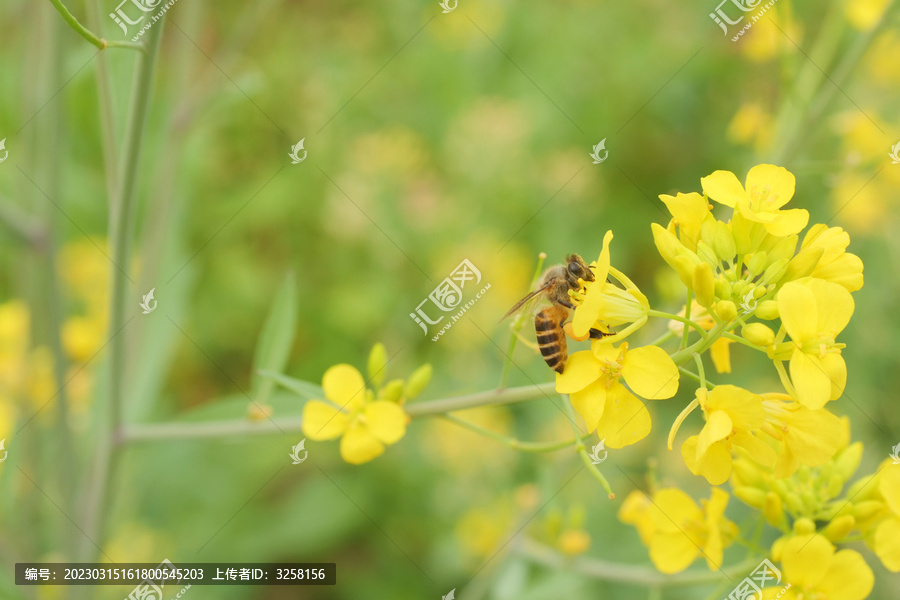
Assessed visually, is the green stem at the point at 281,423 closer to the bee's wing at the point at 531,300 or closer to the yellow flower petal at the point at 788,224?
the bee's wing at the point at 531,300

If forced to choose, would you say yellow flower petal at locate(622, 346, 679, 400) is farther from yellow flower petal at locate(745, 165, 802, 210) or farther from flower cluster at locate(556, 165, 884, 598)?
yellow flower petal at locate(745, 165, 802, 210)

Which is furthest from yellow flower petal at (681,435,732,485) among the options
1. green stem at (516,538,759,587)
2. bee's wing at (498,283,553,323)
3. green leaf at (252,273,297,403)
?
green leaf at (252,273,297,403)

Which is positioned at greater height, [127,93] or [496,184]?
[496,184]

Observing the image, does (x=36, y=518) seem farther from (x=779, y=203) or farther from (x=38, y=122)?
(x=779, y=203)

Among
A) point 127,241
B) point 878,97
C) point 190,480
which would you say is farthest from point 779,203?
point 878,97

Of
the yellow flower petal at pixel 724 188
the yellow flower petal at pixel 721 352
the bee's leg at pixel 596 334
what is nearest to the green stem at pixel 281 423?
the bee's leg at pixel 596 334

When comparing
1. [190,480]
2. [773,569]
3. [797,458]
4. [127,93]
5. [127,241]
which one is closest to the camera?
[797,458]
